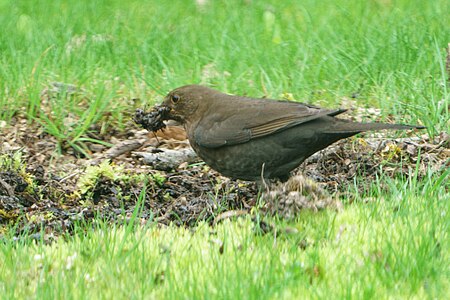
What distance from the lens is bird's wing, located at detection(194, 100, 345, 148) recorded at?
5242mm

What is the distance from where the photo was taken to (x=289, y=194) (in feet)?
15.2

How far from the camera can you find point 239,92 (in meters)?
6.74

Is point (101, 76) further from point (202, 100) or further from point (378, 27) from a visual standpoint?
point (378, 27)

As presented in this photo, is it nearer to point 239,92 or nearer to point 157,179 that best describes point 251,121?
point 157,179

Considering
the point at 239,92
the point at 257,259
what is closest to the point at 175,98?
the point at 239,92

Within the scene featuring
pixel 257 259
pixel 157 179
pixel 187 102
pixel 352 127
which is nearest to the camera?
pixel 257 259

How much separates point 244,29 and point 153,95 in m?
1.85

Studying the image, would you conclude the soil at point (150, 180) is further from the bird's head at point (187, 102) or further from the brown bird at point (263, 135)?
the bird's head at point (187, 102)

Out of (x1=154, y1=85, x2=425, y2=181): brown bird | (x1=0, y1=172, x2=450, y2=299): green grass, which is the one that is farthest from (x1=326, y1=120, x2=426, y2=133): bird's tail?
(x1=0, y1=172, x2=450, y2=299): green grass

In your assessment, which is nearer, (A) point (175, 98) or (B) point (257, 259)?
(B) point (257, 259)

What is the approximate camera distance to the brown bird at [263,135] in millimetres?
5195

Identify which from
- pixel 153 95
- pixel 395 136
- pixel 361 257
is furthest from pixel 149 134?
pixel 361 257

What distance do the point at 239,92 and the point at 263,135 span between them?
1.46 meters

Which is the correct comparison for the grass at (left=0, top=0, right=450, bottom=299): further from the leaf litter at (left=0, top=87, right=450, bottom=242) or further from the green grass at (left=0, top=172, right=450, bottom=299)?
the leaf litter at (left=0, top=87, right=450, bottom=242)
